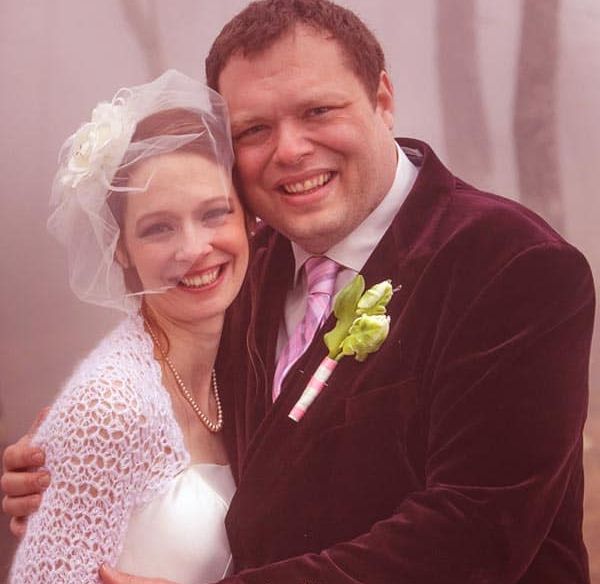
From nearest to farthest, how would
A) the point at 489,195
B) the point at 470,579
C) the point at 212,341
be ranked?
the point at 470,579, the point at 489,195, the point at 212,341

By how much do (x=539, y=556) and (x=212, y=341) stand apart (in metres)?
0.61

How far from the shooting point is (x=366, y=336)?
52.7 inches

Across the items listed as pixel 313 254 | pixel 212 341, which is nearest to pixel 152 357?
pixel 212 341

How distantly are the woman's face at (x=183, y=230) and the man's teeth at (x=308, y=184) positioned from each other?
93 mm

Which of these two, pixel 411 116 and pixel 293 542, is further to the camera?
pixel 411 116

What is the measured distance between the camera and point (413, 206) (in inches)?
54.5

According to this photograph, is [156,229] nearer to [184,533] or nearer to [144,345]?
[144,345]

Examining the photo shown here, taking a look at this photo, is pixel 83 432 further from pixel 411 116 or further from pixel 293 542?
pixel 411 116

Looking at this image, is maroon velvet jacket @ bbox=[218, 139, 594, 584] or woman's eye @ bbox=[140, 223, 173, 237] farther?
woman's eye @ bbox=[140, 223, 173, 237]

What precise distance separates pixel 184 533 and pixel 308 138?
64 centimetres

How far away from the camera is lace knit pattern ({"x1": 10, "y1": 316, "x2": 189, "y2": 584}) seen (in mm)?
1305

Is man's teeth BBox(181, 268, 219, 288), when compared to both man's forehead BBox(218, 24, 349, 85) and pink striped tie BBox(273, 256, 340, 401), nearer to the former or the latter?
pink striped tie BBox(273, 256, 340, 401)

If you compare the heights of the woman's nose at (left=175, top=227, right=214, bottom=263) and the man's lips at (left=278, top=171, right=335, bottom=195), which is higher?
the man's lips at (left=278, top=171, right=335, bottom=195)

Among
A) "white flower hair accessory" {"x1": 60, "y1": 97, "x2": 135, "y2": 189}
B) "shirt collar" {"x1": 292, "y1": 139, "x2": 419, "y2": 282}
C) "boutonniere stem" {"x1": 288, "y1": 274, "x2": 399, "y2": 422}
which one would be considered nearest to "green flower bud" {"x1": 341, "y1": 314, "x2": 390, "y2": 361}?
"boutonniere stem" {"x1": 288, "y1": 274, "x2": 399, "y2": 422}
